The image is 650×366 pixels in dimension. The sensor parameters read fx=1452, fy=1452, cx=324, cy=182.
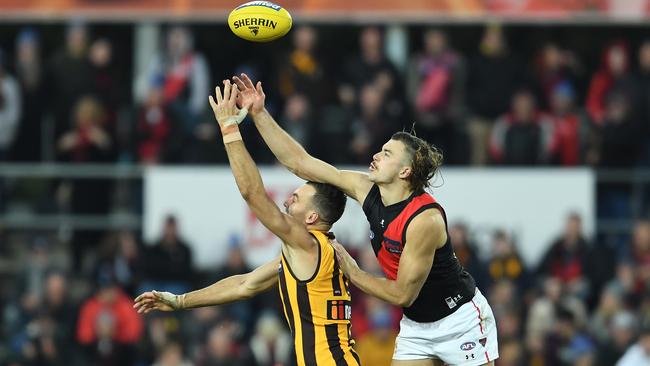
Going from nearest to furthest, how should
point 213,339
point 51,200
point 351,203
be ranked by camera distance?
point 213,339, point 351,203, point 51,200

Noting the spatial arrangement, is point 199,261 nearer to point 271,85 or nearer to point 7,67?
point 271,85

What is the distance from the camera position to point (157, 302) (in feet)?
32.3

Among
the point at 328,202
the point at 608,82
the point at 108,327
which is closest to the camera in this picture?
the point at 328,202

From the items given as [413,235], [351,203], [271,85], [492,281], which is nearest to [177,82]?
[271,85]

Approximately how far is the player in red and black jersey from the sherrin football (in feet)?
1.13

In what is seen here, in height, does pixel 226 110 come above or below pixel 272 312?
above

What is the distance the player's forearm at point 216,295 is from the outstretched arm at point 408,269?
930mm

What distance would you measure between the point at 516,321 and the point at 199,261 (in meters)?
3.90

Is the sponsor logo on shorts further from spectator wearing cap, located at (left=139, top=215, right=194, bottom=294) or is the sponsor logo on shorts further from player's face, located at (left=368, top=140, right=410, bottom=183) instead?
spectator wearing cap, located at (left=139, top=215, right=194, bottom=294)

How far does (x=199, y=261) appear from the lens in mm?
17203

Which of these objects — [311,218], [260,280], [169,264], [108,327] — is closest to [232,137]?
[311,218]

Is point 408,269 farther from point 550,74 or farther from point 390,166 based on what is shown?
point 550,74

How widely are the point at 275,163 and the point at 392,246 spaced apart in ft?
26.1

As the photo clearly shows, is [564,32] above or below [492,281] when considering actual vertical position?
above
